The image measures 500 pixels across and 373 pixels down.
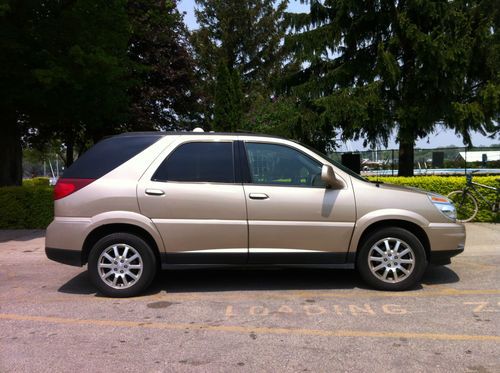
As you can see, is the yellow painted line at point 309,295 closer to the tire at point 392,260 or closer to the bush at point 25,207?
the tire at point 392,260

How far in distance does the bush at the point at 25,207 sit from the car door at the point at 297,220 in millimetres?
6548

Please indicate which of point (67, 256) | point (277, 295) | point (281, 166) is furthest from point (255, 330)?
point (67, 256)

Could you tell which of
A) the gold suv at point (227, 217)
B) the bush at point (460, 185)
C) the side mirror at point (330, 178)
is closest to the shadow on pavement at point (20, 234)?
the gold suv at point (227, 217)

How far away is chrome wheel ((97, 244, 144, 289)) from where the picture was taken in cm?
524

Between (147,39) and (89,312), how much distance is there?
1635cm

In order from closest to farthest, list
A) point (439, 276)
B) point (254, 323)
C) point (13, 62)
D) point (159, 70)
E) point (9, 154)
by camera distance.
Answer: point (254, 323) < point (439, 276) < point (13, 62) < point (9, 154) < point (159, 70)

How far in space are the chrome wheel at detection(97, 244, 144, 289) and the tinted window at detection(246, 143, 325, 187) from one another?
161 centimetres

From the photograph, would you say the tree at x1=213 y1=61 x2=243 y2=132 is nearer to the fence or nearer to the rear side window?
the rear side window

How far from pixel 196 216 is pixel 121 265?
1014 millimetres

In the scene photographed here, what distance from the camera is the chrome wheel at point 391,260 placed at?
5.36 metres

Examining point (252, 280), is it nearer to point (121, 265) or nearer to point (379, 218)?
point (121, 265)

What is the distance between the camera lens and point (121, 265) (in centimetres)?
525

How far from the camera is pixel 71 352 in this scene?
3855mm

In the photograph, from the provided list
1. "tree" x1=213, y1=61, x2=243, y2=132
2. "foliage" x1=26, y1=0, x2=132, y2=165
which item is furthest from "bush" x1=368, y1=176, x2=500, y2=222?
"foliage" x1=26, y1=0, x2=132, y2=165
